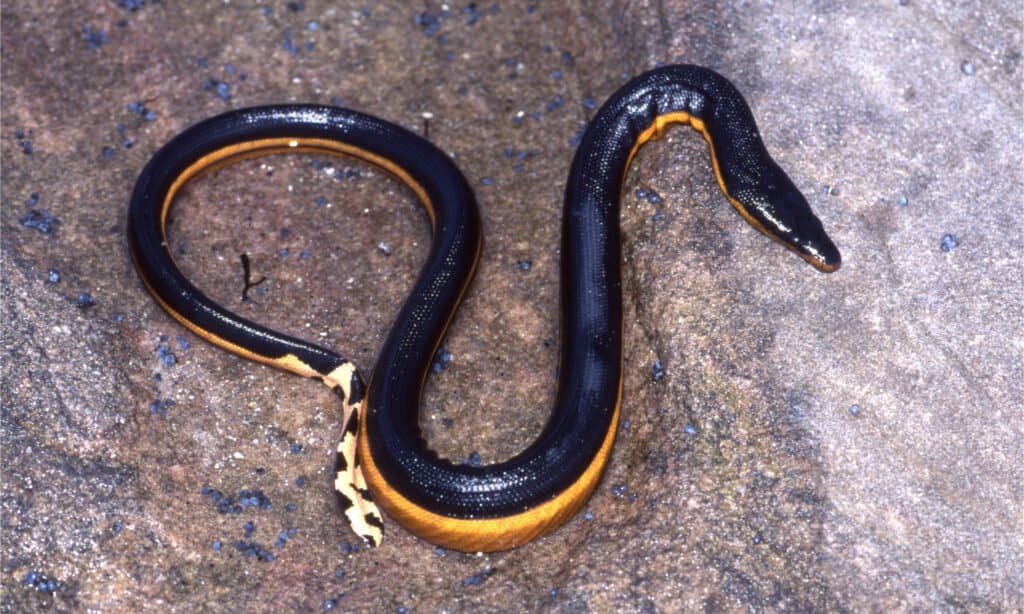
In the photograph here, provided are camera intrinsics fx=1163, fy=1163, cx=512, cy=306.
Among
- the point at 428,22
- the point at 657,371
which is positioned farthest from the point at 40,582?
the point at 428,22

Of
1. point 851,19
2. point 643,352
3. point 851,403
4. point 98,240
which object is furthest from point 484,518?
point 851,19

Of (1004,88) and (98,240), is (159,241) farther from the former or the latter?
(1004,88)

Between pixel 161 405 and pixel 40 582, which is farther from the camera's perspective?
pixel 161 405

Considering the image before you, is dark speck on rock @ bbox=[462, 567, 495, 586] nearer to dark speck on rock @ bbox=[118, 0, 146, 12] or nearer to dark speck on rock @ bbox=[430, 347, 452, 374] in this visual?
dark speck on rock @ bbox=[430, 347, 452, 374]

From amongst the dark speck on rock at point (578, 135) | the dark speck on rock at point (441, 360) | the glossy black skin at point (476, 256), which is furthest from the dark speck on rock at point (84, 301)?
the dark speck on rock at point (578, 135)

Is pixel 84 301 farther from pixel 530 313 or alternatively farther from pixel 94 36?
pixel 530 313

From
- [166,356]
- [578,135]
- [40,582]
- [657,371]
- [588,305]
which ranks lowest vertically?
[40,582]

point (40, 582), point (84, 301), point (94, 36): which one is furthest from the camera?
point (94, 36)
